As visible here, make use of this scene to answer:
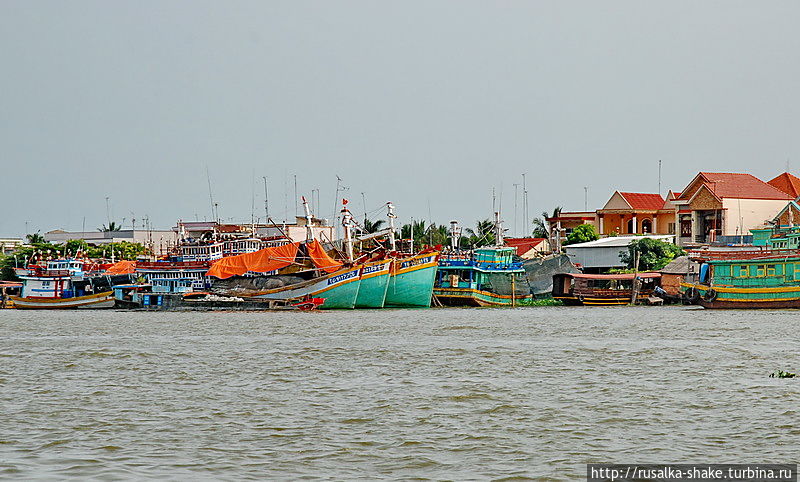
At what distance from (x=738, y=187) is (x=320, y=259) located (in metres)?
32.7

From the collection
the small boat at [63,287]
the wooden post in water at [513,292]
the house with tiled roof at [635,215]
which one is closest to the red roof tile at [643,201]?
the house with tiled roof at [635,215]

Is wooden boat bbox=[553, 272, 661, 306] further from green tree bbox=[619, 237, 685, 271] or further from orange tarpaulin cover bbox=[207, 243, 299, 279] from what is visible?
orange tarpaulin cover bbox=[207, 243, 299, 279]

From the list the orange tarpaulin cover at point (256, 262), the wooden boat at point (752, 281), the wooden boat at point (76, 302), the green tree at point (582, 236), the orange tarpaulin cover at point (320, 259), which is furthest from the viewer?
the green tree at point (582, 236)

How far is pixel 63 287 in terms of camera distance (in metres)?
64.8

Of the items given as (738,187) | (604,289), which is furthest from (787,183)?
(604,289)

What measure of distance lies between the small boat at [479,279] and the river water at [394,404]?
23051mm

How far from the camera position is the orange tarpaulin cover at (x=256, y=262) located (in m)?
56.6

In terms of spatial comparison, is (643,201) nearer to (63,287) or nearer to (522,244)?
(522,244)

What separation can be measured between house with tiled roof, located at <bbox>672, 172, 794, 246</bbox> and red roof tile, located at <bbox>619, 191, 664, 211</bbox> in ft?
22.8

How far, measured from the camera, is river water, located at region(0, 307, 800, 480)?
45.2 ft

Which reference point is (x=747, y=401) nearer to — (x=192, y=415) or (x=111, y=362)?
(x=192, y=415)

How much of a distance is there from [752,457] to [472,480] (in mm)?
3688

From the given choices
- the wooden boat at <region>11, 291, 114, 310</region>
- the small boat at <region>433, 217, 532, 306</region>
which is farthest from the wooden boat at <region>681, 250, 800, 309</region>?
the wooden boat at <region>11, 291, 114, 310</region>

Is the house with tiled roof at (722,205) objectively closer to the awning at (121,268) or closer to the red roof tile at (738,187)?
the red roof tile at (738,187)
